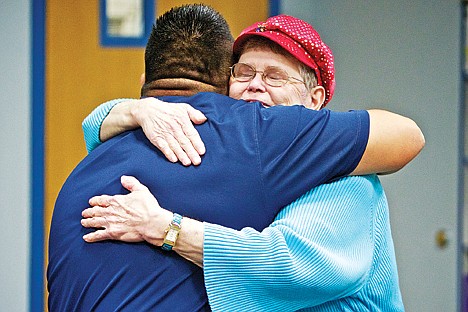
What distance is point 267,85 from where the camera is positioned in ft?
5.16

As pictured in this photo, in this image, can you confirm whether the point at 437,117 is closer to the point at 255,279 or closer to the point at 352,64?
the point at 352,64

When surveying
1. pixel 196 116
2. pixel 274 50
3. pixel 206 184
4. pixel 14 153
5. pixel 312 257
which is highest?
pixel 274 50

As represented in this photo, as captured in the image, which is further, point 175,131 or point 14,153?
point 14,153

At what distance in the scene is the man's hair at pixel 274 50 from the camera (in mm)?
1581

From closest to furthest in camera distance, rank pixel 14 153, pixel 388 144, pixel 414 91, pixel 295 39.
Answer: pixel 388 144 → pixel 295 39 → pixel 14 153 → pixel 414 91

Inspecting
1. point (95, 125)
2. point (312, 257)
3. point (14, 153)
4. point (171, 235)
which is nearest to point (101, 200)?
point (171, 235)

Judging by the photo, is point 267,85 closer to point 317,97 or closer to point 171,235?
point 317,97

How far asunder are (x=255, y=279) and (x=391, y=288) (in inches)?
13.2

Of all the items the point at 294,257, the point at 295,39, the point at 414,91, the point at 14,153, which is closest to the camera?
the point at 294,257

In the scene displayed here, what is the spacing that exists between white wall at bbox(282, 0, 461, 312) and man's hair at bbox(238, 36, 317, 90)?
1963 millimetres

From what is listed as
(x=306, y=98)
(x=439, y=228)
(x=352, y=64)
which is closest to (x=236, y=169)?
(x=306, y=98)

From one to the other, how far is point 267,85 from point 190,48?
0.71ft

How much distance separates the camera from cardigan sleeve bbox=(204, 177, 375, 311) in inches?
50.3

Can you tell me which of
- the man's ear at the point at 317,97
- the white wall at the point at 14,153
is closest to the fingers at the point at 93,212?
the man's ear at the point at 317,97
